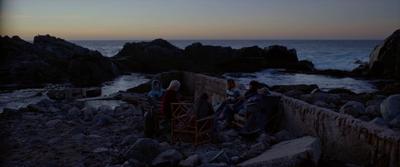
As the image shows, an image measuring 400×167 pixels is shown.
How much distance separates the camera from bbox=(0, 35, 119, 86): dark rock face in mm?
33906

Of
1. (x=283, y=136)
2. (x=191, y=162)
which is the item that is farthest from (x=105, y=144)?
(x=283, y=136)

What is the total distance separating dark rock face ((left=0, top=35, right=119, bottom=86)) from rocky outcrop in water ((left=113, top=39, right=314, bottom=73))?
562 centimetres

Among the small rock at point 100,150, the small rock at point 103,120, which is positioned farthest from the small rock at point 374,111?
the small rock at point 103,120

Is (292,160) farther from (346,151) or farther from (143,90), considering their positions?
(143,90)

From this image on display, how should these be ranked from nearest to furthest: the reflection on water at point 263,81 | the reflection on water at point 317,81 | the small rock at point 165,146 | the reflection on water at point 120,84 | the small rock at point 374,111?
the small rock at point 165,146 < the small rock at point 374,111 < the reflection on water at point 263,81 < the reflection on water at point 120,84 < the reflection on water at point 317,81

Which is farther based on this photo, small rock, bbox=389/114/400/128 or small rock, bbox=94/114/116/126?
small rock, bbox=94/114/116/126

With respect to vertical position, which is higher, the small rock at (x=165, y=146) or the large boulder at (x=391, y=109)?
the large boulder at (x=391, y=109)

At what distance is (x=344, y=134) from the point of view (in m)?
7.41

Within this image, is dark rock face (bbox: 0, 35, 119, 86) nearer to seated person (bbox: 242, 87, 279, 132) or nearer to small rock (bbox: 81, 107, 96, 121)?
small rock (bbox: 81, 107, 96, 121)

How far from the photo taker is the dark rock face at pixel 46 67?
33.9 metres

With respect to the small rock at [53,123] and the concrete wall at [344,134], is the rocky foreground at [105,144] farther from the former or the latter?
the concrete wall at [344,134]

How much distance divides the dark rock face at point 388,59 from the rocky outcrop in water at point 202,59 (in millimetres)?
9540

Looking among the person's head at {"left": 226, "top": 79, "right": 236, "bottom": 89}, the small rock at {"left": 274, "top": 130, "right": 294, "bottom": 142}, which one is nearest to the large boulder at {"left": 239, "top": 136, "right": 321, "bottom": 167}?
the small rock at {"left": 274, "top": 130, "right": 294, "bottom": 142}

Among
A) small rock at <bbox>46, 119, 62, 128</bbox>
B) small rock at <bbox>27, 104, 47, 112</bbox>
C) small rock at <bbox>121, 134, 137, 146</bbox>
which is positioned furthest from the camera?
small rock at <bbox>27, 104, 47, 112</bbox>
